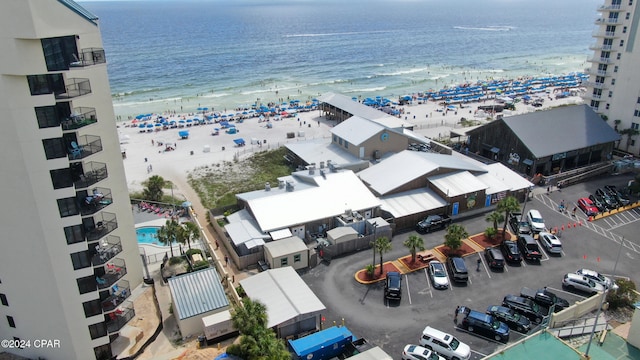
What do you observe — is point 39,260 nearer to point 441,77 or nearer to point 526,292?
point 526,292

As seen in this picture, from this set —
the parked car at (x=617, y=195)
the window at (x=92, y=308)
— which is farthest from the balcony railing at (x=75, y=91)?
the parked car at (x=617, y=195)

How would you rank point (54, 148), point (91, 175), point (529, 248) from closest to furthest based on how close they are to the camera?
point (54, 148)
point (91, 175)
point (529, 248)

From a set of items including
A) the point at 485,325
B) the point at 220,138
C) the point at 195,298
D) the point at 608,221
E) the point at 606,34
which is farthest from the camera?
the point at 220,138

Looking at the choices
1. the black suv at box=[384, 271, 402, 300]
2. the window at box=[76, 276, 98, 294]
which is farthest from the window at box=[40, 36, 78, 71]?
the black suv at box=[384, 271, 402, 300]

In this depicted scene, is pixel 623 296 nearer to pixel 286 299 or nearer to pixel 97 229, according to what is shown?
pixel 286 299

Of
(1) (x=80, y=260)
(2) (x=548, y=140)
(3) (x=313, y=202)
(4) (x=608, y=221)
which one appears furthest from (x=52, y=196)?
(2) (x=548, y=140)

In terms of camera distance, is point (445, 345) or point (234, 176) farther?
point (234, 176)
